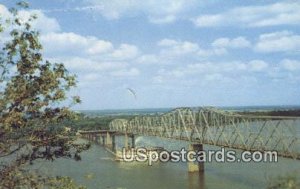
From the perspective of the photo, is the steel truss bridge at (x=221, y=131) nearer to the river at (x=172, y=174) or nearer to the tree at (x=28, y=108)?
the river at (x=172, y=174)

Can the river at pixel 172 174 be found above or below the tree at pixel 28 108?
below

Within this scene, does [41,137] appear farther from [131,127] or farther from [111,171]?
[131,127]

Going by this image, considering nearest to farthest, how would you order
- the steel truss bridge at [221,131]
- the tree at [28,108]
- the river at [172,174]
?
the tree at [28,108]
the steel truss bridge at [221,131]
the river at [172,174]

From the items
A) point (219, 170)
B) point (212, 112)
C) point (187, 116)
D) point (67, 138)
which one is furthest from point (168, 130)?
point (67, 138)

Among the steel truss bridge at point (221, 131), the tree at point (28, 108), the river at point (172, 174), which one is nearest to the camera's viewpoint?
the tree at point (28, 108)

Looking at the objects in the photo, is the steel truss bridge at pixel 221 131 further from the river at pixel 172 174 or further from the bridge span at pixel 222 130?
the river at pixel 172 174

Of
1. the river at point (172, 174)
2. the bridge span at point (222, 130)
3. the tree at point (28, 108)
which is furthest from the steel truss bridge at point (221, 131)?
the tree at point (28, 108)

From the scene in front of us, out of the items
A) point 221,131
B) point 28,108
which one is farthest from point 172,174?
point 28,108

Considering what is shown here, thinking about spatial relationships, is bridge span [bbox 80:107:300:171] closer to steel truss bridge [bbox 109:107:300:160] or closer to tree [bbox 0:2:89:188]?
steel truss bridge [bbox 109:107:300:160]

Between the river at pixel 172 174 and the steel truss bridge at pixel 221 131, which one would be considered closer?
the steel truss bridge at pixel 221 131

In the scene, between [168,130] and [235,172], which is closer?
[235,172]

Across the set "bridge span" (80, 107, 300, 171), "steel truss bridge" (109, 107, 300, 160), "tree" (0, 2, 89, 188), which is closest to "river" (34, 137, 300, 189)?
"bridge span" (80, 107, 300, 171)
